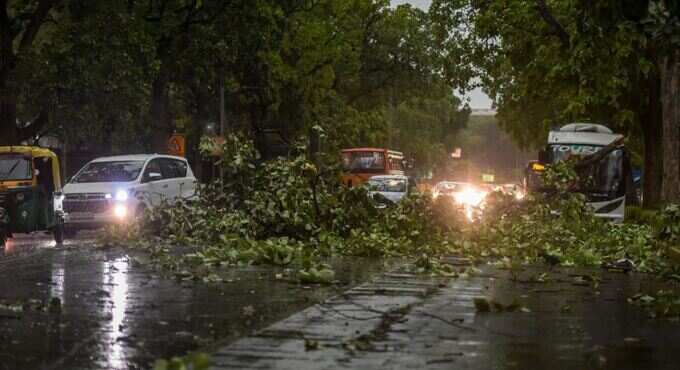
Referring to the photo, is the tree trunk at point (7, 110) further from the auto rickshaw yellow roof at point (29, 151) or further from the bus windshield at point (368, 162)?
the bus windshield at point (368, 162)

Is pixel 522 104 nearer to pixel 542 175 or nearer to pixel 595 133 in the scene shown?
pixel 595 133

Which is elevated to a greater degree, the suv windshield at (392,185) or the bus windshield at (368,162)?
the bus windshield at (368,162)

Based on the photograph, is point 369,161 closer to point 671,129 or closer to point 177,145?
point 177,145

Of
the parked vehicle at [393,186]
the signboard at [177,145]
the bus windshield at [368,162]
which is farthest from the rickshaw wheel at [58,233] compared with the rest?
the bus windshield at [368,162]

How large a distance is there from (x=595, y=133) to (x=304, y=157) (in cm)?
2143

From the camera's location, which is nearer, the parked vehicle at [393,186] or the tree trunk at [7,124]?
the tree trunk at [7,124]

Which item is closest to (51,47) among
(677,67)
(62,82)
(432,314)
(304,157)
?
(62,82)

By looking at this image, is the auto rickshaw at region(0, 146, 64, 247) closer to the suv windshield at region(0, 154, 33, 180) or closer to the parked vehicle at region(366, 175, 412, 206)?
the suv windshield at region(0, 154, 33, 180)

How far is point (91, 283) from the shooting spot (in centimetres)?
1464

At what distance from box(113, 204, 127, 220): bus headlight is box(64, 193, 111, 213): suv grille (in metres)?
0.17

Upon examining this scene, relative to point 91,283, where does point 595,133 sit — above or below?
above

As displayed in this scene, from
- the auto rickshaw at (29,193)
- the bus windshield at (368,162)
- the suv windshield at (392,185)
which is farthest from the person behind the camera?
the bus windshield at (368,162)

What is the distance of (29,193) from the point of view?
25.1 meters

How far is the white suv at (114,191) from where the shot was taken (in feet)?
93.3
